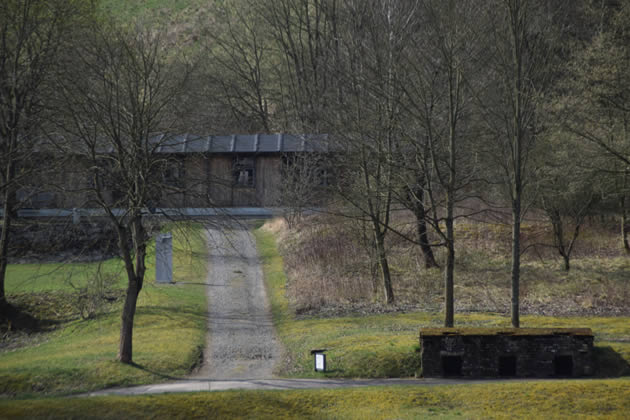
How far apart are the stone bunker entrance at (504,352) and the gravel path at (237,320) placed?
445 cm

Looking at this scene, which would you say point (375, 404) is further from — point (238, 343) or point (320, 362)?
point (238, 343)

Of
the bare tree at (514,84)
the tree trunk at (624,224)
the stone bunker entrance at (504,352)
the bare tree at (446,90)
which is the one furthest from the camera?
the tree trunk at (624,224)

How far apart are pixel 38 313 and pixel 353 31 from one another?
1704cm

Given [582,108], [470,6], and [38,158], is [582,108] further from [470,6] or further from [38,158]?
[38,158]

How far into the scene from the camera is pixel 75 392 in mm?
15633

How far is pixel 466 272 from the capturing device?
28.2m

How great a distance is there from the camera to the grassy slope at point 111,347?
53.9 feet

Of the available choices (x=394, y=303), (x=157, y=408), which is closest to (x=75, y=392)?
(x=157, y=408)

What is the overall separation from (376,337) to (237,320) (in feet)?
19.7

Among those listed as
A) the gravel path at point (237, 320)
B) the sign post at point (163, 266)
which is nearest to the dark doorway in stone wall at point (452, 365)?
the gravel path at point (237, 320)

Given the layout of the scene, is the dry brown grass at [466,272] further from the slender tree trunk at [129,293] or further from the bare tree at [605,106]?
Result: the slender tree trunk at [129,293]

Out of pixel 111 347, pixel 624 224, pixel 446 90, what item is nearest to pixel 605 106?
pixel 624 224

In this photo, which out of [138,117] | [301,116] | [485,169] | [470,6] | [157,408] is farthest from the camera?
[301,116]

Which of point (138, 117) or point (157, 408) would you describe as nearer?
point (157, 408)
